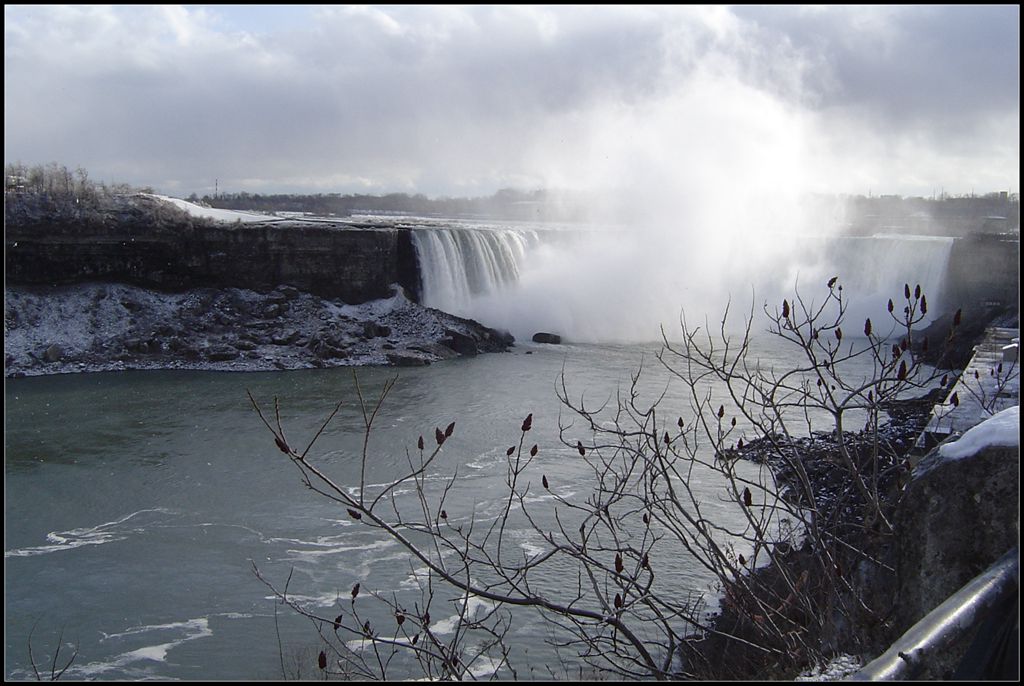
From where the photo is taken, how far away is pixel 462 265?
26.1 meters

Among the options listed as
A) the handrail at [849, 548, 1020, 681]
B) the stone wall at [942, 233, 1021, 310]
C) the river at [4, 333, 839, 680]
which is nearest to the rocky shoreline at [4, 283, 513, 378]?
the river at [4, 333, 839, 680]

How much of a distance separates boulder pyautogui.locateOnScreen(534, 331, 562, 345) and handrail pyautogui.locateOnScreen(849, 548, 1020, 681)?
21.5 meters

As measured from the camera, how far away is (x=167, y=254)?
23.4 meters

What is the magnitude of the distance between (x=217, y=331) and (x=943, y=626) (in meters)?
21.5

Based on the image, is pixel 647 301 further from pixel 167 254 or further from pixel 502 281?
pixel 167 254

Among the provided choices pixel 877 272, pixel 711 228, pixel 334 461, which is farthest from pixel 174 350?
pixel 877 272

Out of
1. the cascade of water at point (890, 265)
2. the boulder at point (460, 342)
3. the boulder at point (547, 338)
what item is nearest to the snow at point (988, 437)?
the boulder at point (460, 342)

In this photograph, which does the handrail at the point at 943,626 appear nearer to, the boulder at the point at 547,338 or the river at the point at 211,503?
the river at the point at 211,503

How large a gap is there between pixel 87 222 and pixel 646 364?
15.1 m

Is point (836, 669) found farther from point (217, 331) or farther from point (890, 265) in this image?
point (890, 265)

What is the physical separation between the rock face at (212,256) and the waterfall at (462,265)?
1.07 metres

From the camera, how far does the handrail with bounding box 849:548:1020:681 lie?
1.77m

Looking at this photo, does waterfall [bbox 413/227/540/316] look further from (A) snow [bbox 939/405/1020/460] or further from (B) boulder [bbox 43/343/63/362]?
(A) snow [bbox 939/405/1020/460]

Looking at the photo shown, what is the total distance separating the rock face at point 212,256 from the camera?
878 inches
